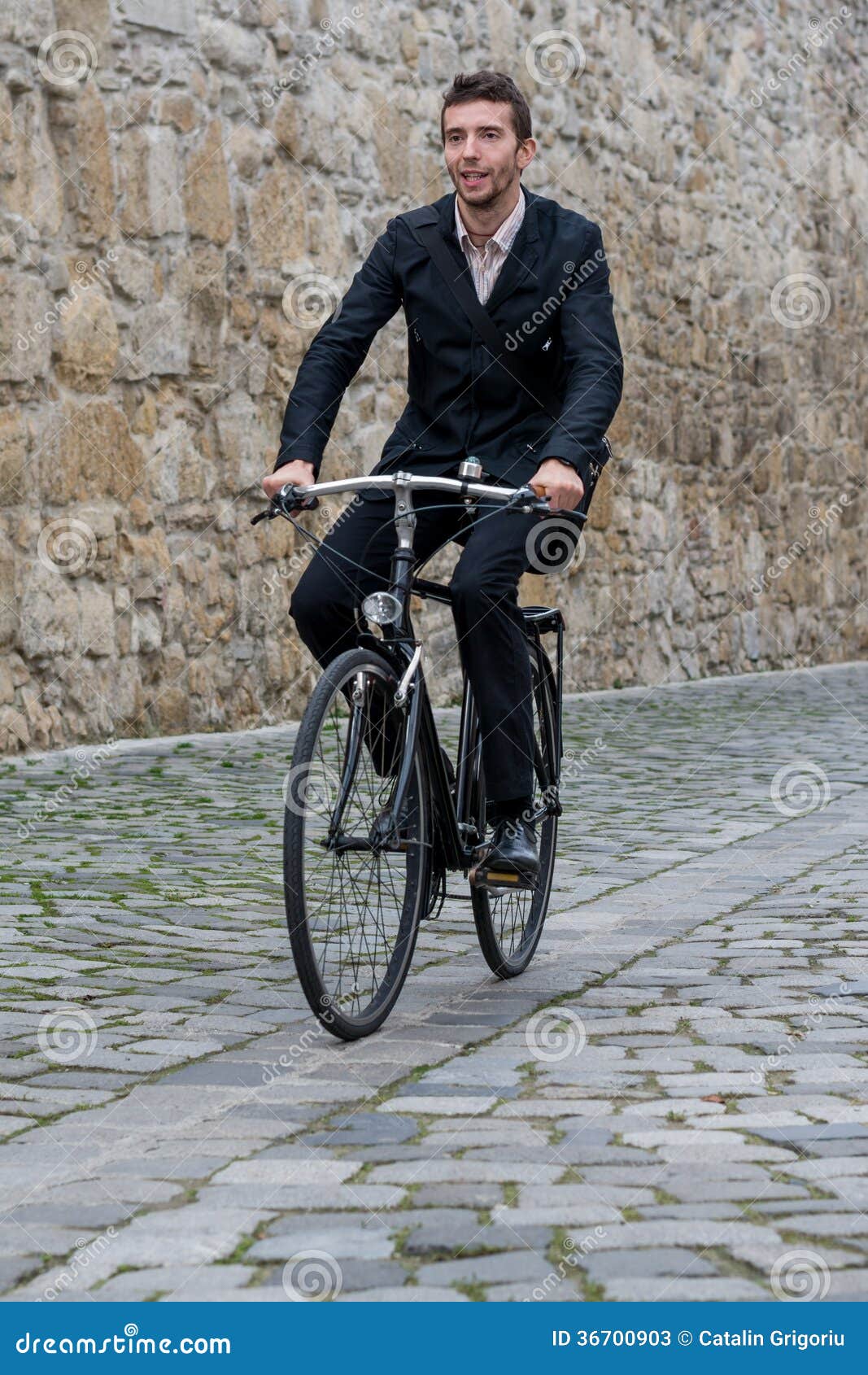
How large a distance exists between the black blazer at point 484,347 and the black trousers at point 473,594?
153mm

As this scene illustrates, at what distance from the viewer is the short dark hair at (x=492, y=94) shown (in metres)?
4.31

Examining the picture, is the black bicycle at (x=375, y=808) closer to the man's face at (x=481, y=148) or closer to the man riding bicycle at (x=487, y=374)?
the man riding bicycle at (x=487, y=374)

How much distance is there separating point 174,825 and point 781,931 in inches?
99.3

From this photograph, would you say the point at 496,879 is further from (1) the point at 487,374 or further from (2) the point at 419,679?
(1) the point at 487,374

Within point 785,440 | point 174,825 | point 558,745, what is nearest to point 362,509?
point 558,745

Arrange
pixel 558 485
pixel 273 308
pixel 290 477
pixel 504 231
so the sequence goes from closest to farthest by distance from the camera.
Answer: pixel 558 485, pixel 290 477, pixel 504 231, pixel 273 308

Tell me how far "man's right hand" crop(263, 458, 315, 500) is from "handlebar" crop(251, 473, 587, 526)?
0.04 m

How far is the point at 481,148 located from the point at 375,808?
146cm

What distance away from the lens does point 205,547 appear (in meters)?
9.85

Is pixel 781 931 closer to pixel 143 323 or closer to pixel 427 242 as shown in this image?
pixel 427 242

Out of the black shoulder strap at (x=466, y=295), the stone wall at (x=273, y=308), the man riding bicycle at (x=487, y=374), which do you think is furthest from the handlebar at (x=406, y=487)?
the stone wall at (x=273, y=308)

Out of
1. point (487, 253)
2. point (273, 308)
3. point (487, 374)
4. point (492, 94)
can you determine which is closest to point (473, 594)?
point (487, 374)

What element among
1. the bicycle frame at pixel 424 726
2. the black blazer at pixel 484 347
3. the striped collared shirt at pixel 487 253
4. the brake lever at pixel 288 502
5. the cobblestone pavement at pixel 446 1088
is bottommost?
the cobblestone pavement at pixel 446 1088

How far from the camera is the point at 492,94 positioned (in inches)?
170
